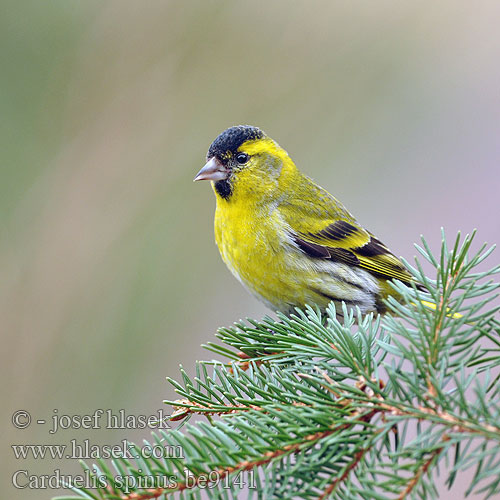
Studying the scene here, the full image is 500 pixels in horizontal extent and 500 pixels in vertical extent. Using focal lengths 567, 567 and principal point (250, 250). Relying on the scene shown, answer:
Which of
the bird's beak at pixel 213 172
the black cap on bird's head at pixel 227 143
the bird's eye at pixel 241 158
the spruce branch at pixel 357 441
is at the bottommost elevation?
the spruce branch at pixel 357 441

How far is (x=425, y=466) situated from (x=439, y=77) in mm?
3396

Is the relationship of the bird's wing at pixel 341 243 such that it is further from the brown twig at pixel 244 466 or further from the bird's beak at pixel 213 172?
the brown twig at pixel 244 466

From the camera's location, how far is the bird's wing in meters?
1.99

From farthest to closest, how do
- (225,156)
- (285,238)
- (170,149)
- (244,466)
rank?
(170,149) → (225,156) → (285,238) → (244,466)

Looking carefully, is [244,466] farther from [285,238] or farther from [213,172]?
[213,172]

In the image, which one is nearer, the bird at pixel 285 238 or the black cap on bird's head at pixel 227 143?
the bird at pixel 285 238

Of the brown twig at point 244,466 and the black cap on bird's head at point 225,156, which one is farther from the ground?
the black cap on bird's head at point 225,156

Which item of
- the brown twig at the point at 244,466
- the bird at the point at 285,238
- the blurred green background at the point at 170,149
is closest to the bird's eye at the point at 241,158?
the bird at the point at 285,238

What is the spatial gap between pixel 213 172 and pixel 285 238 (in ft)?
1.14

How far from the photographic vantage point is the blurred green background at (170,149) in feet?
9.22

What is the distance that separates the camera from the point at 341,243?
2.09 metres

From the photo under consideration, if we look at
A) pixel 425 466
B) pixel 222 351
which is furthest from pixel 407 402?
pixel 222 351

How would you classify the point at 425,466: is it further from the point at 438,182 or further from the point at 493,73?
the point at 493,73

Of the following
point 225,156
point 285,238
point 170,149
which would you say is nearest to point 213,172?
point 225,156
